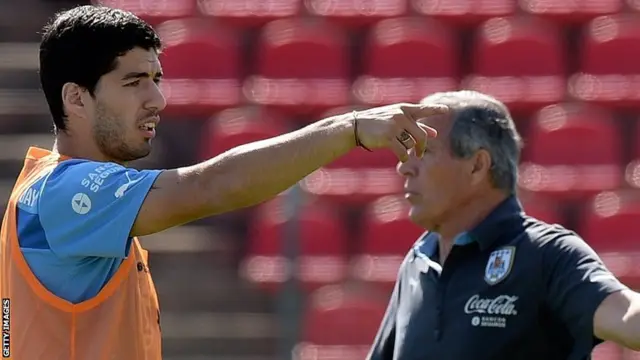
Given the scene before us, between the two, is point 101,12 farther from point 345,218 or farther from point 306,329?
point 345,218

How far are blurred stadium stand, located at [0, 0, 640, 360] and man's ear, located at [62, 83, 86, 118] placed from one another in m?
2.91

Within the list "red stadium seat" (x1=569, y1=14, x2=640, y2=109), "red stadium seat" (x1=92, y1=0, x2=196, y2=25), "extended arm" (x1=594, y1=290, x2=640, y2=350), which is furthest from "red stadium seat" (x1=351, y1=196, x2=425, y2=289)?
"extended arm" (x1=594, y1=290, x2=640, y2=350)

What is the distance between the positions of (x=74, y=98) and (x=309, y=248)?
3.74m

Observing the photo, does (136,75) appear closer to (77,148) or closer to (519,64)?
(77,148)

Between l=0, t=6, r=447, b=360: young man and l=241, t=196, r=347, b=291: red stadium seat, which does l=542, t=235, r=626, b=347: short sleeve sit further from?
l=241, t=196, r=347, b=291: red stadium seat

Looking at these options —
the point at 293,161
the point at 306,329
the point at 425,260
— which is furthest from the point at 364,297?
the point at 293,161

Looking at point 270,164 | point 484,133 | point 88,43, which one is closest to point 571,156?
point 484,133

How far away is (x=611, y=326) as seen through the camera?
129 inches

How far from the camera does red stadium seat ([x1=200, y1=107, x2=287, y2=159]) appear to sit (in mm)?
7191

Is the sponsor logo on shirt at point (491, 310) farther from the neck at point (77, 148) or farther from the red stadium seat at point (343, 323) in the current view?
the red stadium seat at point (343, 323)

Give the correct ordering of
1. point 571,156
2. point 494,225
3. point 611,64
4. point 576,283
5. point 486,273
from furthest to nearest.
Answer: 1. point 611,64
2. point 571,156
3. point 494,225
4. point 486,273
5. point 576,283

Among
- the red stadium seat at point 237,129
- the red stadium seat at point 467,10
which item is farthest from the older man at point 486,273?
the red stadium seat at point 467,10

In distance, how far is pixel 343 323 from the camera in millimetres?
6562

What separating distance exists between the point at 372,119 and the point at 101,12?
0.76 meters
